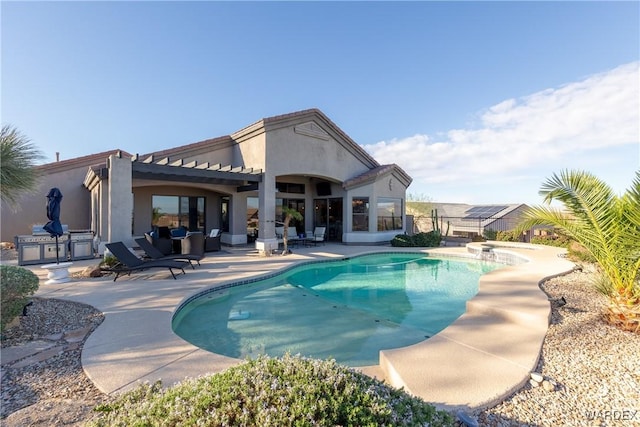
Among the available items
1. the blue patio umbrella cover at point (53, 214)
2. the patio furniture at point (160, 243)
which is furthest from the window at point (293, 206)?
the blue patio umbrella cover at point (53, 214)

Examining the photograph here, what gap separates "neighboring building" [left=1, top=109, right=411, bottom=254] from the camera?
1413 cm

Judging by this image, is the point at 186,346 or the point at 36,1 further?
the point at 36,1

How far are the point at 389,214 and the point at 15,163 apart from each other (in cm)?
1780

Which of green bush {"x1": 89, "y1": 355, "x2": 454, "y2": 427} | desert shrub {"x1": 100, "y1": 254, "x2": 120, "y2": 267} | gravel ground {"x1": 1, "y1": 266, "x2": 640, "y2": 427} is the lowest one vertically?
gravel ground {"x1": 1, "y1": 266, "x2": 640, "y2": 427}

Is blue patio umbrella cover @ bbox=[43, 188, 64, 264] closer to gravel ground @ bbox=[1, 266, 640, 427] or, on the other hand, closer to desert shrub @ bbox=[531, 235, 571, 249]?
gravel ground @ bbox=[1, 266, 640, 427]

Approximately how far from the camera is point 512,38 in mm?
12320

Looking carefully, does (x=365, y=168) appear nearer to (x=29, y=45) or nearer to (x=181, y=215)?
(x=181, y=215)

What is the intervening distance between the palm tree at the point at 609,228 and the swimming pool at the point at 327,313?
2962mm

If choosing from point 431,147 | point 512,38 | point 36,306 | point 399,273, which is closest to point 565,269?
point 399,273

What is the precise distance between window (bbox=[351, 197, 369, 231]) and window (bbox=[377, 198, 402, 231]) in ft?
3.07

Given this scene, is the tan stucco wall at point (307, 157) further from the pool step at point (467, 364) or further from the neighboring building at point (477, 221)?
the pool step at point (467, 364)

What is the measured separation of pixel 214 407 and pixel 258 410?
295mm

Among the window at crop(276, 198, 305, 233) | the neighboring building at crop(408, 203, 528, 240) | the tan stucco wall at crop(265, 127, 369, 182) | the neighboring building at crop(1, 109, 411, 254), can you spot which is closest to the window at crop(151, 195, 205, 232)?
the neighboring building at crop(1, 109, 411, 254)

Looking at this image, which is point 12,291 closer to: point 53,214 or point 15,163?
point 15,163
